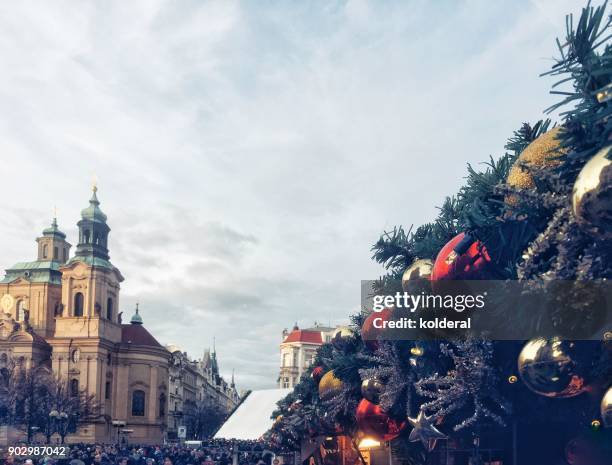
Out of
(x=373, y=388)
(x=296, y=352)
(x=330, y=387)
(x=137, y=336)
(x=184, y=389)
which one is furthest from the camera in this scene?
(x=296, y=352)

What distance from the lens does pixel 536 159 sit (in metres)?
5.60

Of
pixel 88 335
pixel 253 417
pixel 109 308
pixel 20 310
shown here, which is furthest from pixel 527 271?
pixel 20 310

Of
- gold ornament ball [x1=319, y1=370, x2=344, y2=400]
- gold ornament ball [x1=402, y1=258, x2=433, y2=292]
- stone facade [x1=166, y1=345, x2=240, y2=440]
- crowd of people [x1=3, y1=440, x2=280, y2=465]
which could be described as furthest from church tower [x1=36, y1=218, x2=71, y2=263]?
gold ornament ball [x1=402, y1=258, x2=433, y2=292]

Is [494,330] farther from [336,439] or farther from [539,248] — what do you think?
[336,439]

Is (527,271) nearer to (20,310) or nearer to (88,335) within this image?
(88,335)

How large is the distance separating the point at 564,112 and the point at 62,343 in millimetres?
69972

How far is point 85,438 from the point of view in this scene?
66.3 meters

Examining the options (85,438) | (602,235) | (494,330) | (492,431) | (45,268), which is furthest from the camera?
(45,268)

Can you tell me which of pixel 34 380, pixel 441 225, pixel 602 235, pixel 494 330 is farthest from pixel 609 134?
pixel 34 380

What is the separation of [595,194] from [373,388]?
5.58 meters

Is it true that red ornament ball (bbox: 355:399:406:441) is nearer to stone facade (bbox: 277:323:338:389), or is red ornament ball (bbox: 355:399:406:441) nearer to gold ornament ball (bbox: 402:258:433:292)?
gold ornament ball (bbox: 402:258:433:292)

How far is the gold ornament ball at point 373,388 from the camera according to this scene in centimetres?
896

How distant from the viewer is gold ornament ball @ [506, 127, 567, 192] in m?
5.50

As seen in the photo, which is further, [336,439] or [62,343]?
[62,343]
